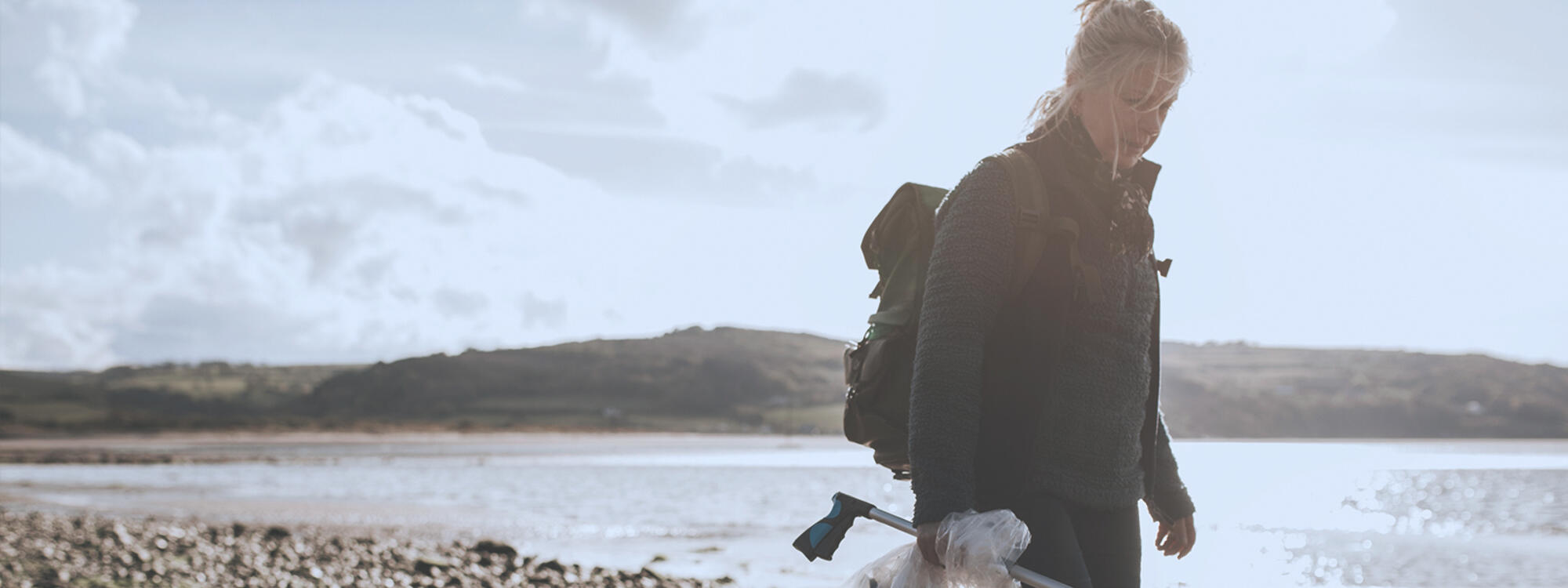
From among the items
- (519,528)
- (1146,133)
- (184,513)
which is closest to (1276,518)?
(519,528)

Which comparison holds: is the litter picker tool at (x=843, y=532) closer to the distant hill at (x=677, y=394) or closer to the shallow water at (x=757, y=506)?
the shallow water at (x=757, y=506)

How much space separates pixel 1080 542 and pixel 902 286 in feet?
1.72

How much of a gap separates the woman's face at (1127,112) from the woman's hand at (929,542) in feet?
2.31

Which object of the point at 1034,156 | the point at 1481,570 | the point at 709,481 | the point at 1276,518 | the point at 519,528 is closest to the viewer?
the point at 1034,156

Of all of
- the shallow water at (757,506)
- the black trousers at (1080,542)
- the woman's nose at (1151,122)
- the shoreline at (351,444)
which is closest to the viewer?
the black trousers at (1080,542)

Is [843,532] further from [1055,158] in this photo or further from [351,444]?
[351,444]

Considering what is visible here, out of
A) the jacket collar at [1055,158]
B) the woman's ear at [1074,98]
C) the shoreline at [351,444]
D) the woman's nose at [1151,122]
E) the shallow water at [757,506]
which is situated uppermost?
the woman's ear at [1074,98]

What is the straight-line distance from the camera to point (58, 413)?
85.5m

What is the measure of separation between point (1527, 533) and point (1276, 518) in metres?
4.08

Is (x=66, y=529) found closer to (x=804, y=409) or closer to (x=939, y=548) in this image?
(x=939, y=548)

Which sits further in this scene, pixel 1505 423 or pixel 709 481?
pixel 1505 423

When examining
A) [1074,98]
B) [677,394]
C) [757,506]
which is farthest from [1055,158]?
[677,394]

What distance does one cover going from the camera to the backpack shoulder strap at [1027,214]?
78.4 inches

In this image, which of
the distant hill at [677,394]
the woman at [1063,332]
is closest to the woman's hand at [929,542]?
the woman at [1063,332]
